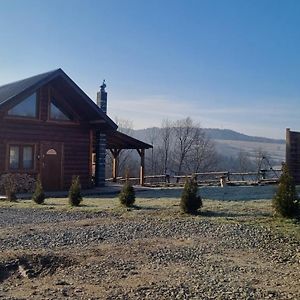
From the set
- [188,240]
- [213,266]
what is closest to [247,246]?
[188,240]

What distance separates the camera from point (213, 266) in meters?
6.59

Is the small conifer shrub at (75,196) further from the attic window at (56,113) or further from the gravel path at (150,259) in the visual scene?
the attic window at (56,113)

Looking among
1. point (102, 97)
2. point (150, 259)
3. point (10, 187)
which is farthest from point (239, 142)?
point (150, 259)

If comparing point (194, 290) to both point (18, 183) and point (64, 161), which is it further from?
point (64, 161)

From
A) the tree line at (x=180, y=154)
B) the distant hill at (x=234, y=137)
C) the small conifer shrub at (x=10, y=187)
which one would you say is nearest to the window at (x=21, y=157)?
the small conifer shrub at (x=10, y=187)

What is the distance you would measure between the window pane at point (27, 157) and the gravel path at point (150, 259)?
9840 millimetres

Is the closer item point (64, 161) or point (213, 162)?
point (64, 161)

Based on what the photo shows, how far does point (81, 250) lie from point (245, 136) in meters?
155

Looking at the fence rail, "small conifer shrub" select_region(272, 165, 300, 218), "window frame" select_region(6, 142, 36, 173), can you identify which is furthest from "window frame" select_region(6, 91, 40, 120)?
"small conifer shrub" select_region(272, 165, 300, 218)

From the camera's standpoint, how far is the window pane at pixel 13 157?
19.8 m

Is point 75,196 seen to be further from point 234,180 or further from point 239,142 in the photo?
point 239,142

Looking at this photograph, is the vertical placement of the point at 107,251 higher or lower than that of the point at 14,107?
lower

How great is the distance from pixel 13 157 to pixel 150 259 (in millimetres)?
14429

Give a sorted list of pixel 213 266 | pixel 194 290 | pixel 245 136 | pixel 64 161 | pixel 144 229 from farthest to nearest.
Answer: pixel 245 136
pixel 64 161
pixel 144 229
pixel 213 266
pixel 194 290
